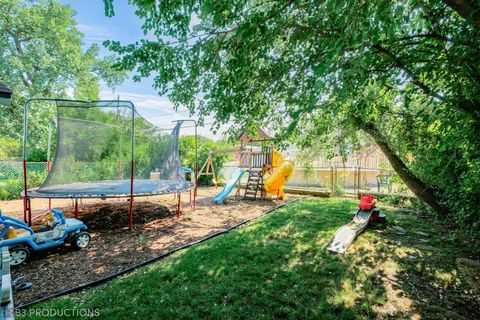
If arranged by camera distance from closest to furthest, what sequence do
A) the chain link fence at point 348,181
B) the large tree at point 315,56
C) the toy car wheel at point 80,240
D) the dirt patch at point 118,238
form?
the large tree at point 315,56, the dirt patch at point 118,238, the toy car wheel at point 80,240, the chain link fence at point 348,181

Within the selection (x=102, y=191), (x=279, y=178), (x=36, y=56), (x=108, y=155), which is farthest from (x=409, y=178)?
(x=36, y=56)

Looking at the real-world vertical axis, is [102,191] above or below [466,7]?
below

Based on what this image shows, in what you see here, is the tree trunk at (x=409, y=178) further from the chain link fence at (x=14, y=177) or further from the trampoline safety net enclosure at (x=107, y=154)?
the chain link fence at (x=14, y=177)

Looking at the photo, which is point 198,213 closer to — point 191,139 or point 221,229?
point 221,229

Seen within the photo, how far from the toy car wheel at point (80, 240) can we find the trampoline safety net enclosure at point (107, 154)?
0.84 m

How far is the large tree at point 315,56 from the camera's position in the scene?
1.78 meters

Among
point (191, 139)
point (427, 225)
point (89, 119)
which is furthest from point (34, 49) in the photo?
point (427, 225)

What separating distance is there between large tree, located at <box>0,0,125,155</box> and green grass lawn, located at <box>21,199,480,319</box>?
1153 centimetres

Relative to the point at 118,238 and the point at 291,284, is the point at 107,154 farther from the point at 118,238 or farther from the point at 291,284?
the point at 291,284

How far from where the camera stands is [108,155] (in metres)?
5.96

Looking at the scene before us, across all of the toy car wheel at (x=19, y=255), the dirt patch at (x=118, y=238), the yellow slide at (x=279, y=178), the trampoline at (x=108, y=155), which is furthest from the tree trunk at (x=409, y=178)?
the toy car wheel at (x=19, y=255)

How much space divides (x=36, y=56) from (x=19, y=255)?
41.2ft

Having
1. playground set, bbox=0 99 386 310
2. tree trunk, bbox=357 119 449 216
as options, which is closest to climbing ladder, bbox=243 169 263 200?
playground set, bbox=0 99 386 310

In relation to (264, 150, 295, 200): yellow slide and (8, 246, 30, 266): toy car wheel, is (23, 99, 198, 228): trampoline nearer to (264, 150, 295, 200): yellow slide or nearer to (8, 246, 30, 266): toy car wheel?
(8, 246, 30, 266): toy car wheel
